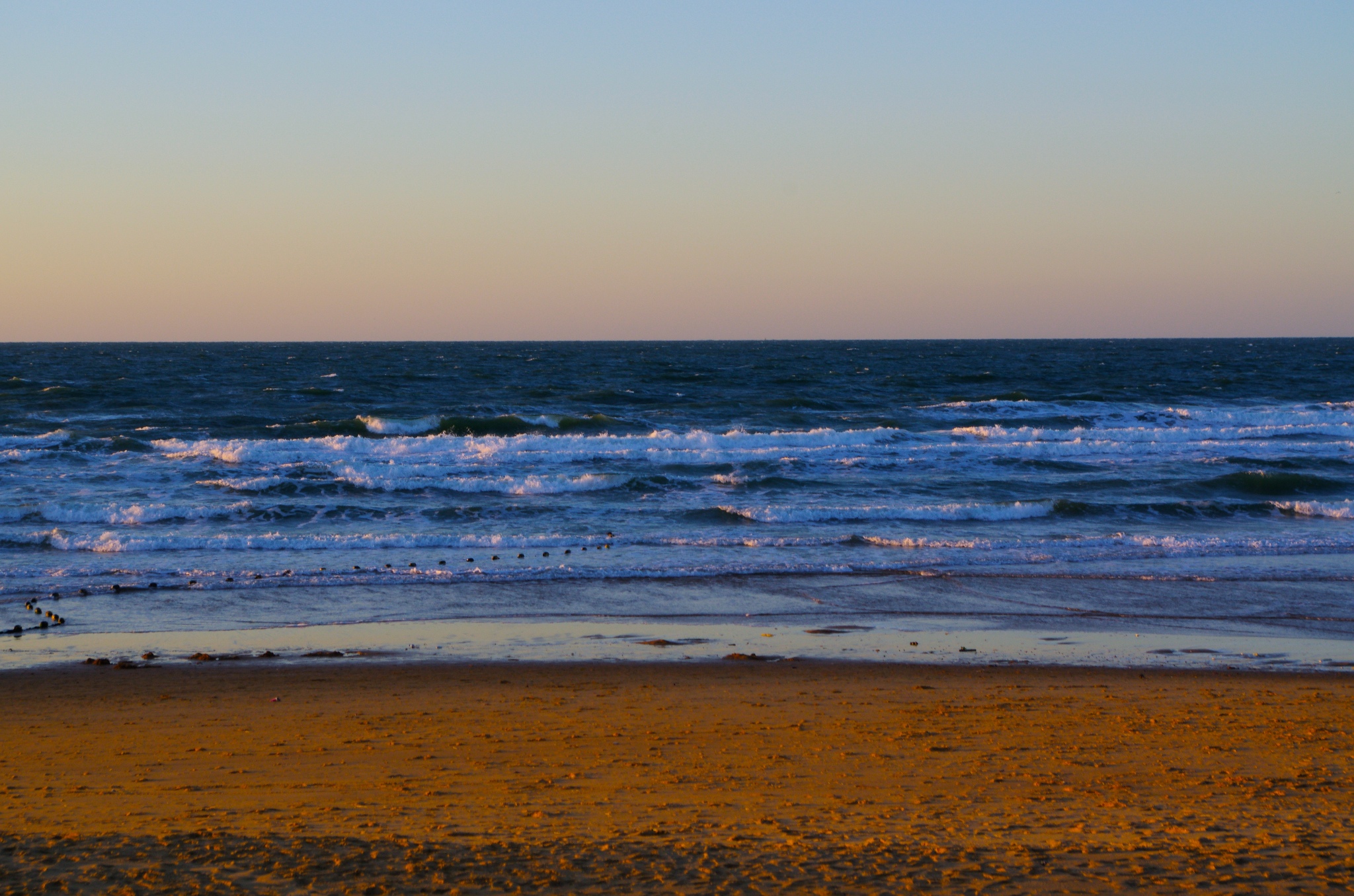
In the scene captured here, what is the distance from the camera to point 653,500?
1933 centimetres

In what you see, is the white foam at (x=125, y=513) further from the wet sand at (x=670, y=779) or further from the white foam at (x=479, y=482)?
the wet sand at (x=670, y=779)

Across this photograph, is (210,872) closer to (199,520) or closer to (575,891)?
(575,891)

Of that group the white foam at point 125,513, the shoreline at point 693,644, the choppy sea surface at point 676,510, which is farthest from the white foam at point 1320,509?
the white foam at point 125,513

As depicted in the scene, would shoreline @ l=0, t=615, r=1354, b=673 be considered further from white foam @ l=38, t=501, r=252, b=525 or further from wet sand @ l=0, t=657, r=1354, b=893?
white foam @ l=38, t=501, r=252, b=525

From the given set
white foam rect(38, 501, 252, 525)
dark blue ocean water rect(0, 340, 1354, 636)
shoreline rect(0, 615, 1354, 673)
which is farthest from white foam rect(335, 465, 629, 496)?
shoreline rect(0, 615, 1354, 673)

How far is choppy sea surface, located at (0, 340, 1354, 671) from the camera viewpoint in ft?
36.5

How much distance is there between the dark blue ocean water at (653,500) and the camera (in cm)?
1177

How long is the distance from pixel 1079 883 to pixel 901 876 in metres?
0.68

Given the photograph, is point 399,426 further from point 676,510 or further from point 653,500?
point 676,510

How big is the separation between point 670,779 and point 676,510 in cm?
1253

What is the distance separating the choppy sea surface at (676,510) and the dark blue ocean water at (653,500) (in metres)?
0.09

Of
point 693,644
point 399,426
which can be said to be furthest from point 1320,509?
point 399,426

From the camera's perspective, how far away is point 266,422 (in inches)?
1256

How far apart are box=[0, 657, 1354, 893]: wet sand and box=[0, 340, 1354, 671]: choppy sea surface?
2.48 metres
